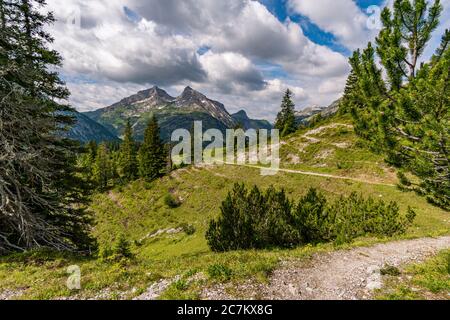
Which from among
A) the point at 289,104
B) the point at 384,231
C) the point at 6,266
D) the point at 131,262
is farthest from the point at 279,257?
the point at 289,104

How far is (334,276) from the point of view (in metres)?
8.98

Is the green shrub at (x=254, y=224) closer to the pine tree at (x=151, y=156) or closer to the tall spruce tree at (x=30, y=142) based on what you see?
the tall spruce tree at (x=30, y=142)

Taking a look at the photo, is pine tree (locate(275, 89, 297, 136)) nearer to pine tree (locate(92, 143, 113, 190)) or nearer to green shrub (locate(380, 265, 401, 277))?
pine tree (locate(92, 143, 113, 190))

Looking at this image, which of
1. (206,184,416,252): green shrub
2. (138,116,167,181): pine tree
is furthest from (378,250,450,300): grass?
(138,116,167,181): pine tree

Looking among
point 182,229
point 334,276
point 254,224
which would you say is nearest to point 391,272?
point 334,276

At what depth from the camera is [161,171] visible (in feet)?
218

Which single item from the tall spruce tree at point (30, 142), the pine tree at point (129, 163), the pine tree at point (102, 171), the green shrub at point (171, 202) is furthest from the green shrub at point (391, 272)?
the pine tree at point (102, 171)

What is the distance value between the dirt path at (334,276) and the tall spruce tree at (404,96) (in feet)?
11.7

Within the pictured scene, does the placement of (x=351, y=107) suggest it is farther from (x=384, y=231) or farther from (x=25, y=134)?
(x=25, y=134)

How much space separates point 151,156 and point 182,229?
1188 inches

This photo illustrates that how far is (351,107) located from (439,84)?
3.27m

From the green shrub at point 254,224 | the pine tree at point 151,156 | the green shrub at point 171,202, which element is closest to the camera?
the green shrub at point 254,224

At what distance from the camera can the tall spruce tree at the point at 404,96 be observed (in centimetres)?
743

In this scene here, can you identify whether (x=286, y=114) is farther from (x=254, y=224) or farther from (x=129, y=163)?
(x=254, y=224)
